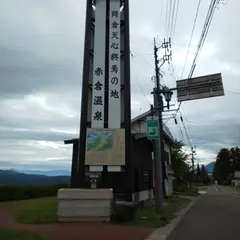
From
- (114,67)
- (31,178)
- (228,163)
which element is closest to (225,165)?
(228,163)

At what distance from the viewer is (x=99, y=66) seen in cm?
1759

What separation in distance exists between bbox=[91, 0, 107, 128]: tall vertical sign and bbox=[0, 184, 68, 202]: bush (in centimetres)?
1053

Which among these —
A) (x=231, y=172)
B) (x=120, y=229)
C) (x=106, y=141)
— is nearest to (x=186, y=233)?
(x=120, y=229)

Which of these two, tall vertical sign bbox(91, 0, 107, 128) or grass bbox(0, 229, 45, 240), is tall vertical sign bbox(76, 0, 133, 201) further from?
grass bbox(0, 229, 45, 240)

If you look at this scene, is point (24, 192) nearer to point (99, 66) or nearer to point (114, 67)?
point (99, 66)

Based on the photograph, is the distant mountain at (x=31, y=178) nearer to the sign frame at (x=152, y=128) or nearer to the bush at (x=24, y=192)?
the bush at (x=24, y=192)

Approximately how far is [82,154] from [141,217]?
3736 mm

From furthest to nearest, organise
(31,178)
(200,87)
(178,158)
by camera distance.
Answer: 1. (178,158)
2. (31,178)
3. (200,87)

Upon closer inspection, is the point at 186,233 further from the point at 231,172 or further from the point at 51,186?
the point at 231,172

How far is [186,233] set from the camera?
12156 millimetres

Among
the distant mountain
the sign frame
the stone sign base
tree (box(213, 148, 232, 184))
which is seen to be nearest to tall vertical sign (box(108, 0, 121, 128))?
the sign frame

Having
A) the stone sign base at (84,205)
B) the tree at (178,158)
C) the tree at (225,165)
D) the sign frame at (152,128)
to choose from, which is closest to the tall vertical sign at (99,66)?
the sign frame at (152,128)

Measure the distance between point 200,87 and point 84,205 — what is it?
8991 millimetres

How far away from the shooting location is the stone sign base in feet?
44.5
